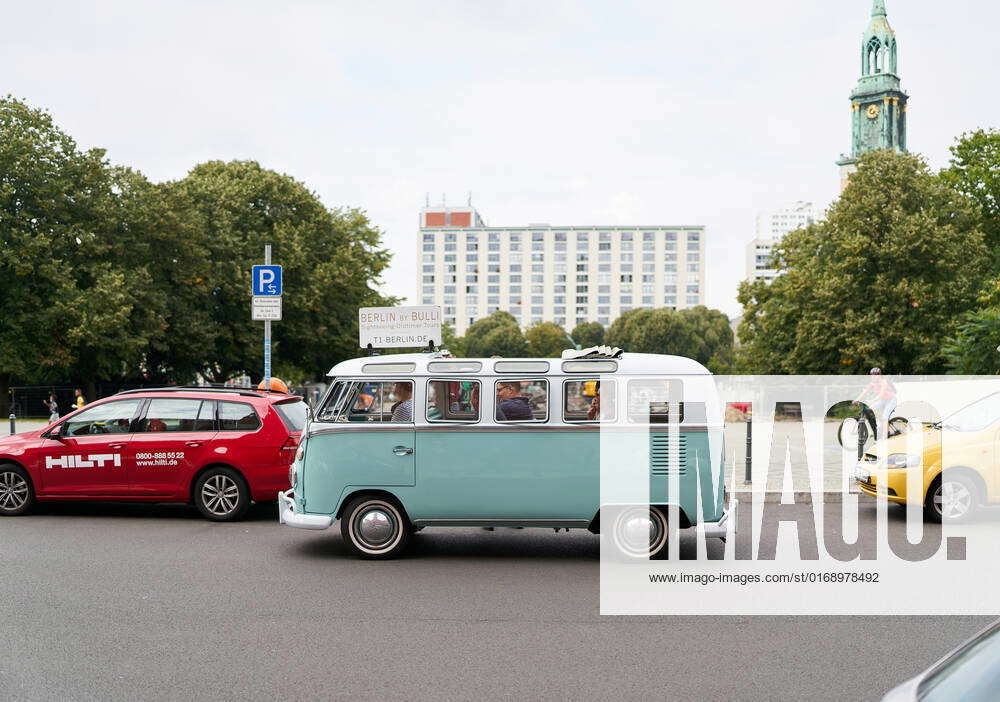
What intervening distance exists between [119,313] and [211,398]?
29.2 m

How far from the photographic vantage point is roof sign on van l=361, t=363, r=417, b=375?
31.1 ft

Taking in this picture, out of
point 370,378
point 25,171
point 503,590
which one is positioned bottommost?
point 503,590

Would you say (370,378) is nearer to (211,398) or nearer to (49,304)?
(211,398)

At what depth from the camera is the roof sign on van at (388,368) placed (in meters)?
9.48

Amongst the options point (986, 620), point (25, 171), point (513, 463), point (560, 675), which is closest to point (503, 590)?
point (513, 463)

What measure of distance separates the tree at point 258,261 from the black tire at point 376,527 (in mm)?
37258

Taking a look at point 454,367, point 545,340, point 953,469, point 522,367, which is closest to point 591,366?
point 522,367

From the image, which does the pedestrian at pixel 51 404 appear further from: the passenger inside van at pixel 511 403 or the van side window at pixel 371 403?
the passenger inside van at pixel 511 403

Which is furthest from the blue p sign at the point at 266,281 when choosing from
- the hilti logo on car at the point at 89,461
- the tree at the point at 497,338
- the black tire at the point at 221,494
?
the tree at the point at 497,338

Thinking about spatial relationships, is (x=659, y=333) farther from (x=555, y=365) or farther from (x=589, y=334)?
(x=555, y=365)

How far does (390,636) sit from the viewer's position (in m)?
6.62

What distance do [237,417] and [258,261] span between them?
1454 inches

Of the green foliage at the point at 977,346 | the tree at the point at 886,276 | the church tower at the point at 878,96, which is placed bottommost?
the green foliage at the point at 977,346

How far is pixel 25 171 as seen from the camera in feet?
127
